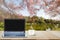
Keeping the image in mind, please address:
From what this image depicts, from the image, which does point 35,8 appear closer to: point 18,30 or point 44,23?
point 44,23

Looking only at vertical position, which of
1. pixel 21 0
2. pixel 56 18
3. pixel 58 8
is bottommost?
pixel 56 18

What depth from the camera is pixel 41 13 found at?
2.90 m

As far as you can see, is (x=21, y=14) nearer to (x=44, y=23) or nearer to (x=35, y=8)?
(x=35, y=8)

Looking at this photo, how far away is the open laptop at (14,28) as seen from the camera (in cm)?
229

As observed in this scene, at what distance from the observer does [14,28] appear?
2.33 meters

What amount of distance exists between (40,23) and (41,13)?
0.21 meters

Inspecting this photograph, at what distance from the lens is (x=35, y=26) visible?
292 centimetres

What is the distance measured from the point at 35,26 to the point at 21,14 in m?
0.39

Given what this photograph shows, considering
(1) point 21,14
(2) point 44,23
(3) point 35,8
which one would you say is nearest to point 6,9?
(1) point 21,14

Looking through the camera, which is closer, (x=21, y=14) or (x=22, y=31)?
(x=22, y=31)

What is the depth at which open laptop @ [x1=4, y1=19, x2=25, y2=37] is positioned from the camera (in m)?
2.29

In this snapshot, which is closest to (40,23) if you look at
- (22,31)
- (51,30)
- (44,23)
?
(44,23)

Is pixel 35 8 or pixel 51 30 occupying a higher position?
pixel 35 8

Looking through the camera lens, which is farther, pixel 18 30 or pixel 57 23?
pixel 57 23
